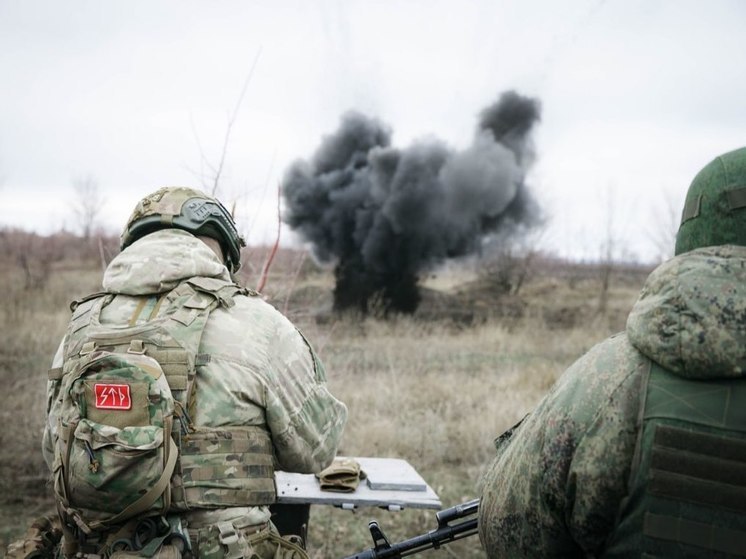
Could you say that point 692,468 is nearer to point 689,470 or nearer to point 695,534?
point 689,470

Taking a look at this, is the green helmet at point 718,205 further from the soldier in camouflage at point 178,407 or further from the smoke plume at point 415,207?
the smoke plume at point 415,207

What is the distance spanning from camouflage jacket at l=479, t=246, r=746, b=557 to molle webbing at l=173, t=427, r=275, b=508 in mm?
928

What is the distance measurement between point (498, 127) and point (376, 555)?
21.7 m

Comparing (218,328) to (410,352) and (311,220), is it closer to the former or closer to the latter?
(410,352)

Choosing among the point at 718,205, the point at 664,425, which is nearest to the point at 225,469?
the point at 664,425

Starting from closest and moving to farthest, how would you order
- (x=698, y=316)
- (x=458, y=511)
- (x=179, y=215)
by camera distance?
(x=698, y=316) < (x=458, y=511) < (x=179, y=215)

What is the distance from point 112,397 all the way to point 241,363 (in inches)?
18.2

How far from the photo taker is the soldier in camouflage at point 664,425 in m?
1.48

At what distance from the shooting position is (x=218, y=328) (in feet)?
8.00

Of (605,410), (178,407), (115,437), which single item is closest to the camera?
(605,410)

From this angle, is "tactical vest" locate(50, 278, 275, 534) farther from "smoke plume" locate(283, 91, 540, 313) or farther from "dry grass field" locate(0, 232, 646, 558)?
"smoke plume" locate(283, 91, 540, 313)

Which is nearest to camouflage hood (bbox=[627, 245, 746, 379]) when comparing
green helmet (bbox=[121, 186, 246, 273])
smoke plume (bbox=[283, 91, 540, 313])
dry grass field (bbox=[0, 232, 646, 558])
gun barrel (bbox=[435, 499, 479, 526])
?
gun barrel (bbox=[435, 499, 479, 526])

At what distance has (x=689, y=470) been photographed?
1499mm

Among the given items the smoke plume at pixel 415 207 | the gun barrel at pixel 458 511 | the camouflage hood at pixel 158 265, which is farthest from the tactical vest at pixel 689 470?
the smoke plume at pixel 415 207
